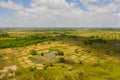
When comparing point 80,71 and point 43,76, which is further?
point 80,71

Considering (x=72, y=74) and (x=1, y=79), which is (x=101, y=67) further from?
(x=1, y=79)

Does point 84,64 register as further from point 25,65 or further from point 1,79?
point 1,79

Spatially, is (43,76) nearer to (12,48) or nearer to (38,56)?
(38,56)

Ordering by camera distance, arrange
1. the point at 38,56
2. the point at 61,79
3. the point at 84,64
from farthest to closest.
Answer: the point at 38,56 → the point at 84,64 → the point at 61,79

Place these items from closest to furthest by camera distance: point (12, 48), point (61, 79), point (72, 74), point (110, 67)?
point (61, 79), point (72, 74), point (110, 67), point (12, 48)

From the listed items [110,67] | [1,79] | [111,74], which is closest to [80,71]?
[111,74]

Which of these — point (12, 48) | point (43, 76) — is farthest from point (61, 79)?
point (12, 48)

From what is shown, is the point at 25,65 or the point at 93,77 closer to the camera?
the point at 93,77

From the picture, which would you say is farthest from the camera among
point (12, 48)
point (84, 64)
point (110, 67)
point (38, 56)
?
point (12, 48)

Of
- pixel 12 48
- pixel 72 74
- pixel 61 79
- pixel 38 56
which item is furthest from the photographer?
pixel 12 48
